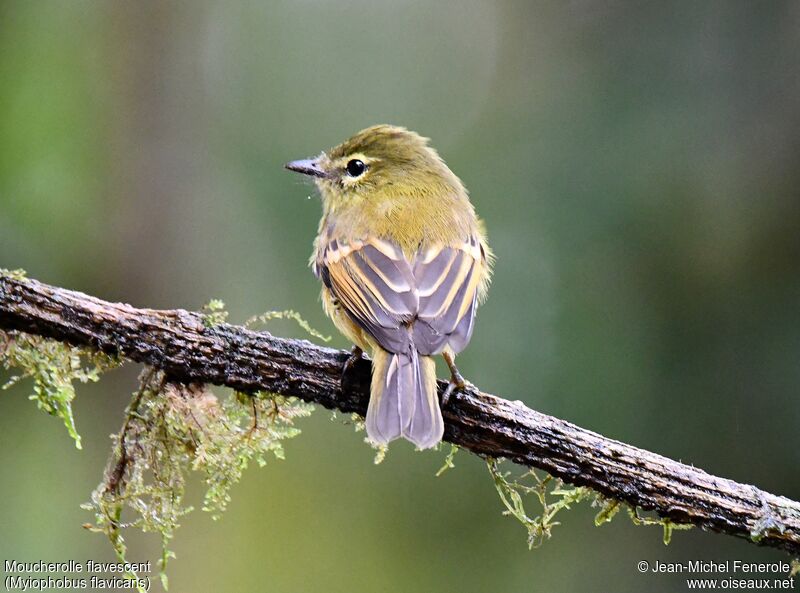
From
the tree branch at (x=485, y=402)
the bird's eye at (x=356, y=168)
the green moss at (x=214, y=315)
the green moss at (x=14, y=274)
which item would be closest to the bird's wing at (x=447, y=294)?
the tree branch at (x=485, y=402)

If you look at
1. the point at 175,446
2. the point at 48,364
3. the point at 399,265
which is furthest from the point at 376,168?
the point at 48,364

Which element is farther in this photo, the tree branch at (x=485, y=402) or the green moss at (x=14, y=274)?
the tree branch at (x=485, y=402)

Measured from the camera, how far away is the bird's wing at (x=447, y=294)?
3457 millimetres

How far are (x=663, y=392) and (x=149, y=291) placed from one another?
3.61m

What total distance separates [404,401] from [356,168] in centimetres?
210

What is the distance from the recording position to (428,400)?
126 inches

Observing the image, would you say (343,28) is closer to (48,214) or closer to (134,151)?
(134,151)

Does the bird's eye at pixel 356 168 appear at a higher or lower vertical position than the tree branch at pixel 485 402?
higher

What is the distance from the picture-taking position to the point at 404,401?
316cm

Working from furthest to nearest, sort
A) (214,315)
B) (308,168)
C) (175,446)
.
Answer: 1. (308,168)
2. (175,446)
3. (214,315)

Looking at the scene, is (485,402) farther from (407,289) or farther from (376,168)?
(376,168)

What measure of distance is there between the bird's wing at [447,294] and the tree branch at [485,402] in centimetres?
37

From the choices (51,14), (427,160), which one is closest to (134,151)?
(51,14)

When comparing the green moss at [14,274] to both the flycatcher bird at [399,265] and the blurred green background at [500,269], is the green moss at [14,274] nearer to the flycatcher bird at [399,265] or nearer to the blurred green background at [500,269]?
the flycatcher bird at [399,265]
